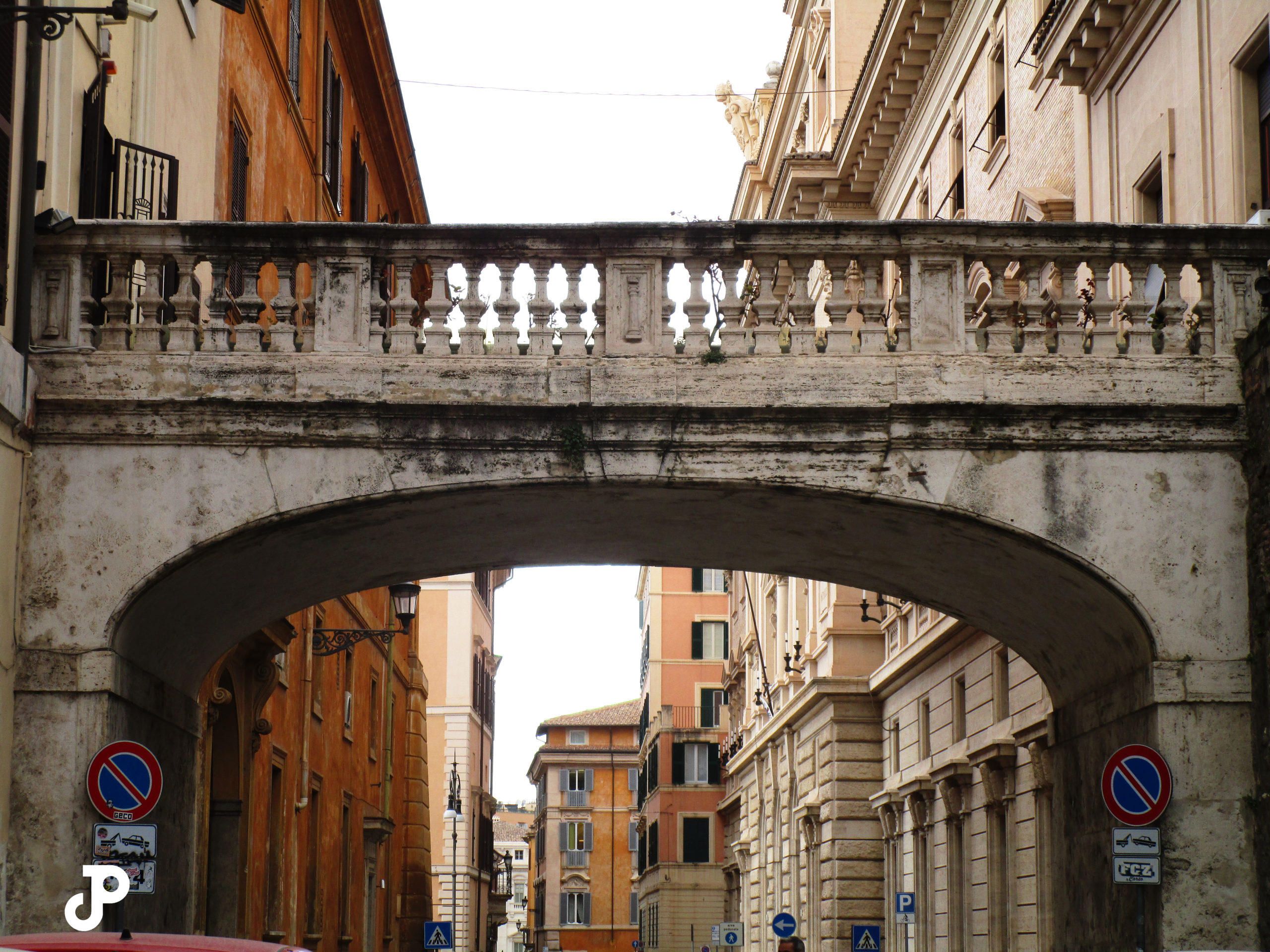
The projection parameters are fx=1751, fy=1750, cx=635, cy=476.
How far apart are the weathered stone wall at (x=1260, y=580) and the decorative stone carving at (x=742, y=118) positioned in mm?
43312

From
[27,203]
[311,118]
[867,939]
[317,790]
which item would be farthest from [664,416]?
[867,939]

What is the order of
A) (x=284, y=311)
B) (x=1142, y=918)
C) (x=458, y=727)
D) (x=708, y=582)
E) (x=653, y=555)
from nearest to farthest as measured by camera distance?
(x=1142, y=918) → (x=284, y=311) → (x=653, y=555) → (x=458, y=727) → (x=708, y=582)

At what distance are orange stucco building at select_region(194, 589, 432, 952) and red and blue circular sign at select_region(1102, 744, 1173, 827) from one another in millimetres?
8780

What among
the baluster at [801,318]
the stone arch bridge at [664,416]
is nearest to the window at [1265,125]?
the stone arch bridge at [664,416]

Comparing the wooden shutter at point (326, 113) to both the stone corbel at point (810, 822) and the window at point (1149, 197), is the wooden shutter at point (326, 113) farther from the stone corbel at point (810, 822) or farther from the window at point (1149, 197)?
the stone corbel at point (810, 822)

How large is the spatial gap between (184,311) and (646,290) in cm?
333

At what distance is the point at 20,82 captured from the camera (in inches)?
476

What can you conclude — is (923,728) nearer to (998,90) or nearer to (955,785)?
(955,785)

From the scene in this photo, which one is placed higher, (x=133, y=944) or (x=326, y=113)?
(x=326, y=113)

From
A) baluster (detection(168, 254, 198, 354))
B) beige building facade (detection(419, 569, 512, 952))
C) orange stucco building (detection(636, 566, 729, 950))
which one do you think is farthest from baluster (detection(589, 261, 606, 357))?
orange stucco building (detection(636, 566, 729, 950))

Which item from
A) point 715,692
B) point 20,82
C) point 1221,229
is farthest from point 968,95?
point 715,692

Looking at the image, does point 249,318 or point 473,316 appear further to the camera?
point 473,316

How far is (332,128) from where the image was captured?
1017 inches

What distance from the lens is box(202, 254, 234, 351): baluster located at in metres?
12.5
